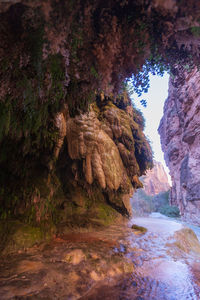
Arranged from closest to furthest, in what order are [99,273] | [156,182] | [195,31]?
[195,31] < [99,273] < [156,182]

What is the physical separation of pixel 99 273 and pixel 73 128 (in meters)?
4.68

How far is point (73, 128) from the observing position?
607 centimetres

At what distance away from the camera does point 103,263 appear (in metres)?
3.05

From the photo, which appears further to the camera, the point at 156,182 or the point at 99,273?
the point at 156,182

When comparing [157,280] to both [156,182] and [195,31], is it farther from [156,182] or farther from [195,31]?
[156,182]

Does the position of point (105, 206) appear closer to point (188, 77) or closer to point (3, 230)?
point (3, 230)

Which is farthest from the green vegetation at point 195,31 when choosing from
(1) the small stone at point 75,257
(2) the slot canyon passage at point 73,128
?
(1) the small stone at point 75,257

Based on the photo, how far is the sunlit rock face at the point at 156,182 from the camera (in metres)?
65.9

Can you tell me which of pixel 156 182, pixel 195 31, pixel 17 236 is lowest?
pixel 17 236

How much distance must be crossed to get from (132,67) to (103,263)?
3.80 m

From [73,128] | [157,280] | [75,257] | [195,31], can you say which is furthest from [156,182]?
[195,31]

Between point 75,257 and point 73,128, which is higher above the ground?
point 73,128

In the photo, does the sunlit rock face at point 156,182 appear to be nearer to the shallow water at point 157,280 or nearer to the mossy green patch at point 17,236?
the shallow water at point 157,280

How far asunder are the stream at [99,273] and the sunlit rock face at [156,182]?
61.6 meters
